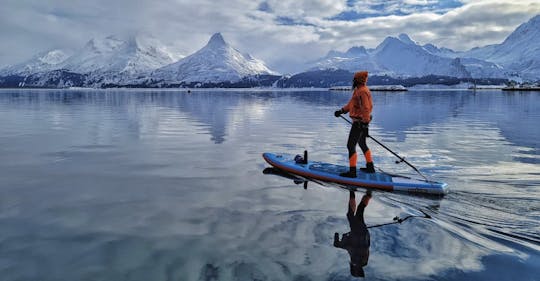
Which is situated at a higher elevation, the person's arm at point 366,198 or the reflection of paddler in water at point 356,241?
the person's arm at point 366,198

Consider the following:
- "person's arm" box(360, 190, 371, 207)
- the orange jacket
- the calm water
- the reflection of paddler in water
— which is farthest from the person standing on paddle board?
the reflection of paddler in water

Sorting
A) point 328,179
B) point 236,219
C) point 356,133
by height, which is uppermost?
point 356,133

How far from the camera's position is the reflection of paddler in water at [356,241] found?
300 inches

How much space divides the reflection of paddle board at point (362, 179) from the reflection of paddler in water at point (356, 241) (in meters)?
2.01

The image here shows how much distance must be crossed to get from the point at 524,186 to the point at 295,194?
778 cm

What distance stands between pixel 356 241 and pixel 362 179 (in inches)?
192

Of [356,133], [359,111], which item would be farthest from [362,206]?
[359,111]

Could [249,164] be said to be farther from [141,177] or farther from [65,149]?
[65,149]

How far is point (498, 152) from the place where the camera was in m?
19.9

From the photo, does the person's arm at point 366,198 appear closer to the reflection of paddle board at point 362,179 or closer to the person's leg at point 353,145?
the reflection of paddle board at point 362,179

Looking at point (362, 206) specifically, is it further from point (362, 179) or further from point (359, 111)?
point (359, 111)

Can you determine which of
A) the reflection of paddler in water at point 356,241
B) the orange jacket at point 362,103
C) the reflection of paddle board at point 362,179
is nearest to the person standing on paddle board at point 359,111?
the orange jacket at point 362,103

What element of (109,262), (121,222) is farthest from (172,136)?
(109,262)

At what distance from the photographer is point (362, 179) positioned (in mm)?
13352
